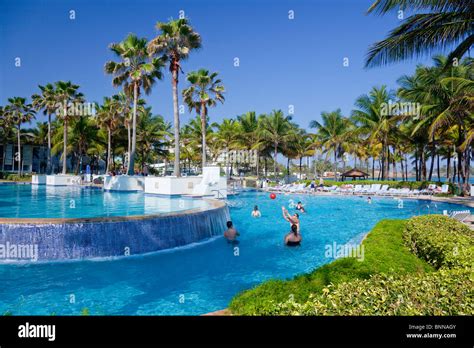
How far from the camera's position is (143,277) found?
8.39m

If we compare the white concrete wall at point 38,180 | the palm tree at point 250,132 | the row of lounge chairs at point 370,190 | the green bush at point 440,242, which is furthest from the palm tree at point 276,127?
the green bush at point 440,242

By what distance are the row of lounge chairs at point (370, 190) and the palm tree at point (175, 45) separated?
15.8 m

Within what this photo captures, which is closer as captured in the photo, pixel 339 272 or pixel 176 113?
pixel 339 272

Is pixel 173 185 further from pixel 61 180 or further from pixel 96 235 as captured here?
pixel 61 180

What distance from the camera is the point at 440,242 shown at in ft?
23.9

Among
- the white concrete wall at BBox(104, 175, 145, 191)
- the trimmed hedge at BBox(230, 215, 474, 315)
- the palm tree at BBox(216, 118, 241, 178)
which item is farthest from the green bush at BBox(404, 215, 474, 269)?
the palm tree at BBox(216, 118, 241, 178)

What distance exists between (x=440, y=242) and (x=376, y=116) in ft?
114

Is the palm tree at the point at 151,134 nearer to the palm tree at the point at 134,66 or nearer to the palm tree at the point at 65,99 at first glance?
the palm tree at the point at 65,99

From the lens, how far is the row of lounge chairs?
30.0m

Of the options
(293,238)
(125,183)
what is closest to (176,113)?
(125,183)

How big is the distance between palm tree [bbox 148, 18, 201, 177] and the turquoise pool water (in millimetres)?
14176

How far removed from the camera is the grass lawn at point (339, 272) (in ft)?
15.1

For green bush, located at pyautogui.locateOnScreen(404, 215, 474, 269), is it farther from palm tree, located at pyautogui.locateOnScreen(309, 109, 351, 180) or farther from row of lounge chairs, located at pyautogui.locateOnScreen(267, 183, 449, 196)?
palm tree, located at pyautogui.locateOnScreen(309, 109, 351, 180)
